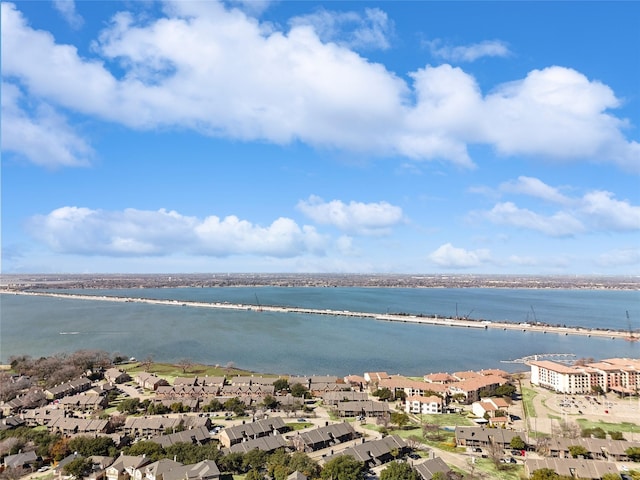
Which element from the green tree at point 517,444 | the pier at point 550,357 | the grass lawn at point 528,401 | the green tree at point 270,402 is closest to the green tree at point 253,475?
the green tree at point 270,402

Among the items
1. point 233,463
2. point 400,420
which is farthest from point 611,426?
point 233,463

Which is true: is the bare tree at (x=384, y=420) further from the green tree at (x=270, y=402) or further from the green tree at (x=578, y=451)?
the green tree at (x=578, y=451)

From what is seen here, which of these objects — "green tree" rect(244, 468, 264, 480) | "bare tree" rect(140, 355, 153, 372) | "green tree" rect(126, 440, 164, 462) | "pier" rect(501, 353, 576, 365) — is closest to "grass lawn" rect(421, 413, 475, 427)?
"green tree" rect(244, 468, 264, 480)

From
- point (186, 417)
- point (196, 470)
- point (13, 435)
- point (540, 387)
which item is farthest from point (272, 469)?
point (540, 387)

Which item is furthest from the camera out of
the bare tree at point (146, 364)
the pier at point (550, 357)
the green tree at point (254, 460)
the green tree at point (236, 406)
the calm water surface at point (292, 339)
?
the pier at point (550, 357)

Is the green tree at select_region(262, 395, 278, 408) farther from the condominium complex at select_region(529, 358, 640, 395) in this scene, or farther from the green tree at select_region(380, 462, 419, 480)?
the condominium complex at select_region(529, 358, 640, 395)

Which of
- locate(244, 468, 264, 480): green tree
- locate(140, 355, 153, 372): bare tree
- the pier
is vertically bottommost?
the pier
